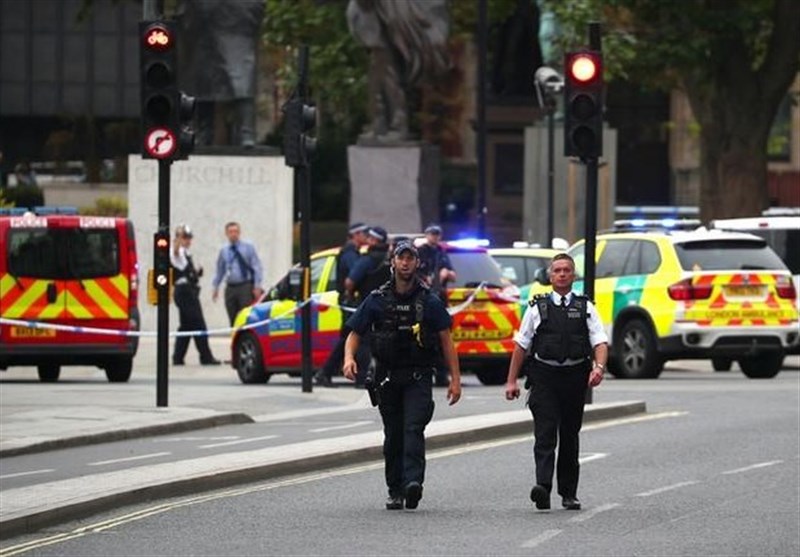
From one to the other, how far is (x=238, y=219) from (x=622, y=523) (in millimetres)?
22791

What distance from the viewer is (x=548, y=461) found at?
16000 millimetres

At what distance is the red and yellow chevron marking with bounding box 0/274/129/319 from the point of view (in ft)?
96.4

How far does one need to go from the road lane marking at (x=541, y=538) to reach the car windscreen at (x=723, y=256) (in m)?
15.4

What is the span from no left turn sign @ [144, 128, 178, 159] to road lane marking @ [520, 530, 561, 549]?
8.96 meters

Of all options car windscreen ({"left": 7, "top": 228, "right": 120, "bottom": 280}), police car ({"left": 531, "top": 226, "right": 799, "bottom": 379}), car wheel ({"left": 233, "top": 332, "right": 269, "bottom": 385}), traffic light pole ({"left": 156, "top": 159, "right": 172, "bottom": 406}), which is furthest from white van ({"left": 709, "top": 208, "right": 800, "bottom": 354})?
traffic light pole ({"left": 156, "top": 159, "right": 172, "bottom": 406})

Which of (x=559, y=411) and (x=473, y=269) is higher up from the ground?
(x=473, y=269)

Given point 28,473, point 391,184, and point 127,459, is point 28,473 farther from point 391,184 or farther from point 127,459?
point 391,184

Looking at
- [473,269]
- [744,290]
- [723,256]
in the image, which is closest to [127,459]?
[473,269]

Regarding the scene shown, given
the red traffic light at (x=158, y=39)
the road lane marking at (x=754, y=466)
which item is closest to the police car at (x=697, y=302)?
the red traffic light at (x=158, y=39)

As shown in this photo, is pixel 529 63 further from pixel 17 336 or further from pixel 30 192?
pixel 17 336

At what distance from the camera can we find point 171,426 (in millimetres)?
21969

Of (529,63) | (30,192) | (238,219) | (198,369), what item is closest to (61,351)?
(198,369)

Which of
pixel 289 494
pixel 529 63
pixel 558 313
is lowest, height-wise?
pixel 289 494

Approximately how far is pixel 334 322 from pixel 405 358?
12912mm
